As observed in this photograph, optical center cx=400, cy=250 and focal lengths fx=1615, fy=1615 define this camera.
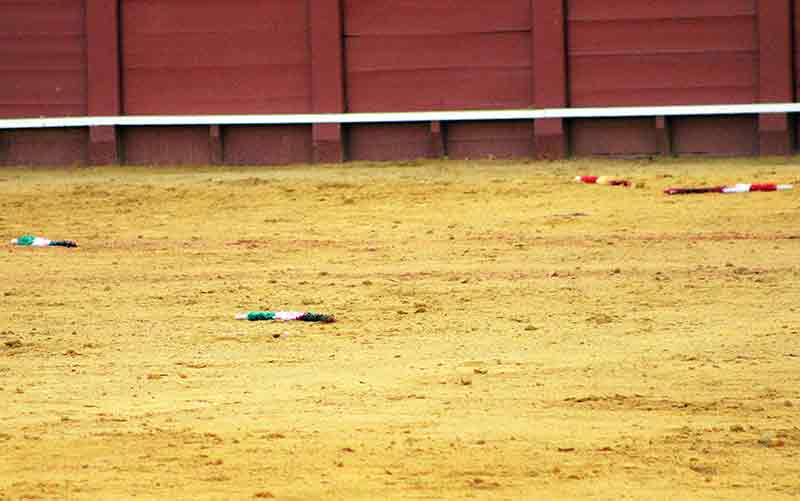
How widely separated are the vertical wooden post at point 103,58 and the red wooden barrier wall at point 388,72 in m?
0.02

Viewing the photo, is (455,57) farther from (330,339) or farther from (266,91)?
(330,339)

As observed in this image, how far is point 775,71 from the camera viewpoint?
741 inches

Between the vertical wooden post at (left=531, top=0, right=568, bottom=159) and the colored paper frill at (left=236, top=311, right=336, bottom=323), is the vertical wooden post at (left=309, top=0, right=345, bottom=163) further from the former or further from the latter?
the colored paper frill at (left=236, top=311, right=336, bottom=323)

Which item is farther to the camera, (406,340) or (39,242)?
(39,242)

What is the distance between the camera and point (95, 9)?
19797mm

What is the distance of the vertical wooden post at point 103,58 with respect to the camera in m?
19.8

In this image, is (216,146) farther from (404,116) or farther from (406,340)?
(406,340)

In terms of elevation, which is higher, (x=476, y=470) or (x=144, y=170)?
(x=144, y=170)

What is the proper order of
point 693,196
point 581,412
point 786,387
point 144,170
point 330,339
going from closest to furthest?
point 581,412
point 786,387
point 330,339
point 693,196
point 144,170

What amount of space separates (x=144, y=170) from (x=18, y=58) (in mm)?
2345

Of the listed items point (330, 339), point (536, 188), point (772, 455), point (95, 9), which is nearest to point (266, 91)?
point (95, 9)

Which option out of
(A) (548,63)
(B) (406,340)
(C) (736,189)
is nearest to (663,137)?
(A) (548,63)

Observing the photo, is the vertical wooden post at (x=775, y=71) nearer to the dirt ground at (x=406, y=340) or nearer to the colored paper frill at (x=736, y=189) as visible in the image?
the dirt ground at (x=406, y=340)

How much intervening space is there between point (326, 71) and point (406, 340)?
10.5 m
